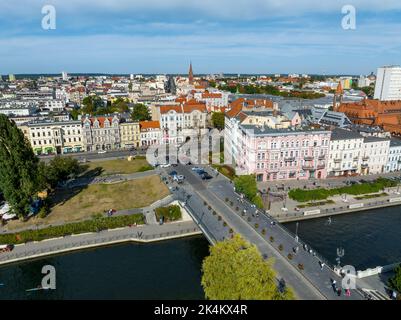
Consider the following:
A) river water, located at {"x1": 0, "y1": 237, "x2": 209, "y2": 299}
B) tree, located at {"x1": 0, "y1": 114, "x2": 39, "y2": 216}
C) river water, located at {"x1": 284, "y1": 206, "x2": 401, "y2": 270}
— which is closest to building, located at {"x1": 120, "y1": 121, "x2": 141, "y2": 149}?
tree, located at {"x1": 0, "y1": 114, "x2": 39, "y2": 216}

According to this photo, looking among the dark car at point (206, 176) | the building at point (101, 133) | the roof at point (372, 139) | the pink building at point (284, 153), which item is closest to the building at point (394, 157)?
the roof at point (372, 139)

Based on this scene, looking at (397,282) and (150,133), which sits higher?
(150,133)

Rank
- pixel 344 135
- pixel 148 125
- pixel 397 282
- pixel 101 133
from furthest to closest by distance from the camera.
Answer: pixel 148 125
pixel 101 133
pixel 344 135
pixel 397 282

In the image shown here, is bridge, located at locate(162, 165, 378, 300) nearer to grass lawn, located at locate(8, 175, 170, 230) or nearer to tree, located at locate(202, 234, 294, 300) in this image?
grass lawn, located at locate(8, 175, 170, 230)

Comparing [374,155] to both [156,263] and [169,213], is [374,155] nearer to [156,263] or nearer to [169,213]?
[169,213]

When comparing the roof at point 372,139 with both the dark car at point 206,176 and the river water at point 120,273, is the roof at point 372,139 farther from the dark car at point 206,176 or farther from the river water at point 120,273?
the river water at point 120,273

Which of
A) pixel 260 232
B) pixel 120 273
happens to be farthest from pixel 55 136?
pixel 260 232
